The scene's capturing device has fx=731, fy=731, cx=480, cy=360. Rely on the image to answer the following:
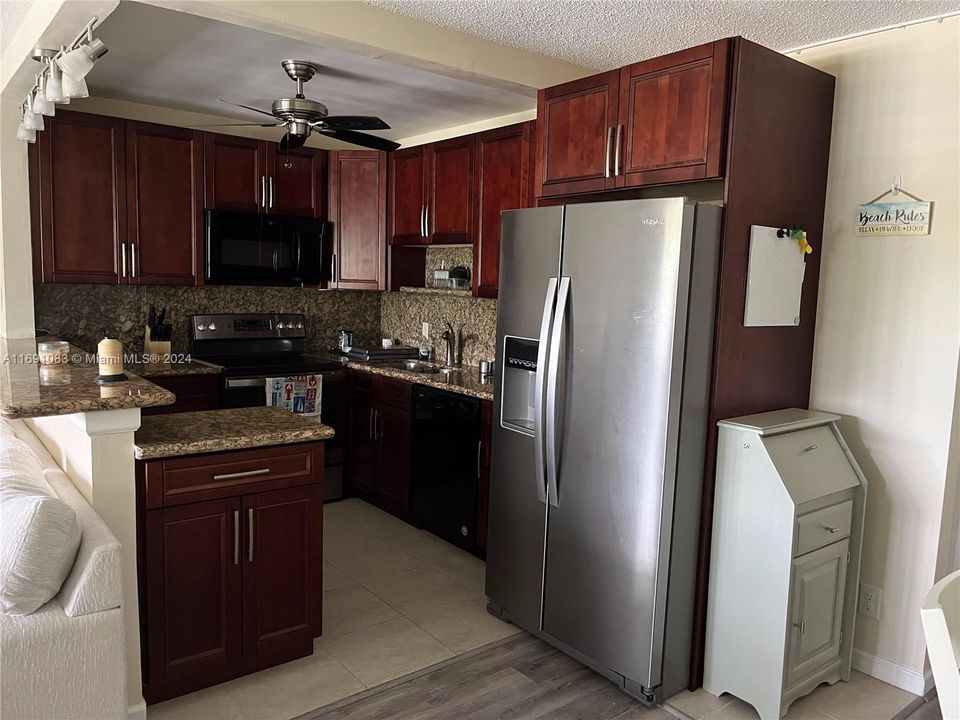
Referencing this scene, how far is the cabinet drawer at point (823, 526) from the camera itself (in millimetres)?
2486

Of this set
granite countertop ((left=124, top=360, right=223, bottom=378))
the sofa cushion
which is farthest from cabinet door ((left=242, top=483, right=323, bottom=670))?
granite countertop ((left=124, top=360, right=223, bottom=378))

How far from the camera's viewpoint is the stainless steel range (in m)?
4.42

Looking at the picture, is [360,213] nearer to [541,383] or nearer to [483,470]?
[483,470]

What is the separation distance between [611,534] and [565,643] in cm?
54

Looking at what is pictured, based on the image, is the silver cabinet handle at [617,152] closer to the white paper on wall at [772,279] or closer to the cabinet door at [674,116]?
the cabinet door at [674,116]

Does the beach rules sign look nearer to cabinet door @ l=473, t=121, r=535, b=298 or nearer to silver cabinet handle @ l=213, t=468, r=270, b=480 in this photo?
cabinet door @ l=473, t=121, r=535, b=298

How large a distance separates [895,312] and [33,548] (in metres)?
2.93

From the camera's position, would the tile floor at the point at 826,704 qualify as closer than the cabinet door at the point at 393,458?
Yes

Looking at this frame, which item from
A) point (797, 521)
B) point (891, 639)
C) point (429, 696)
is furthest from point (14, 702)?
point (891, 639)

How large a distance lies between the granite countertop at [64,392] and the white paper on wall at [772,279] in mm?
2011

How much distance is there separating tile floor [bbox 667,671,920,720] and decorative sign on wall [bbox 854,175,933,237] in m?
1.71

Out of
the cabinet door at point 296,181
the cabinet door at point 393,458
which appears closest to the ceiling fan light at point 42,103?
the cabinet door at point 296,181

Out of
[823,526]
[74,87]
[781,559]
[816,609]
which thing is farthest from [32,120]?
[816,609]

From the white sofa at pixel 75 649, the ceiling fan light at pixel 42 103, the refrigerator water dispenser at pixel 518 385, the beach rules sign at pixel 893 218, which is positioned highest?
the ceiling fan light at pixel 42 103
